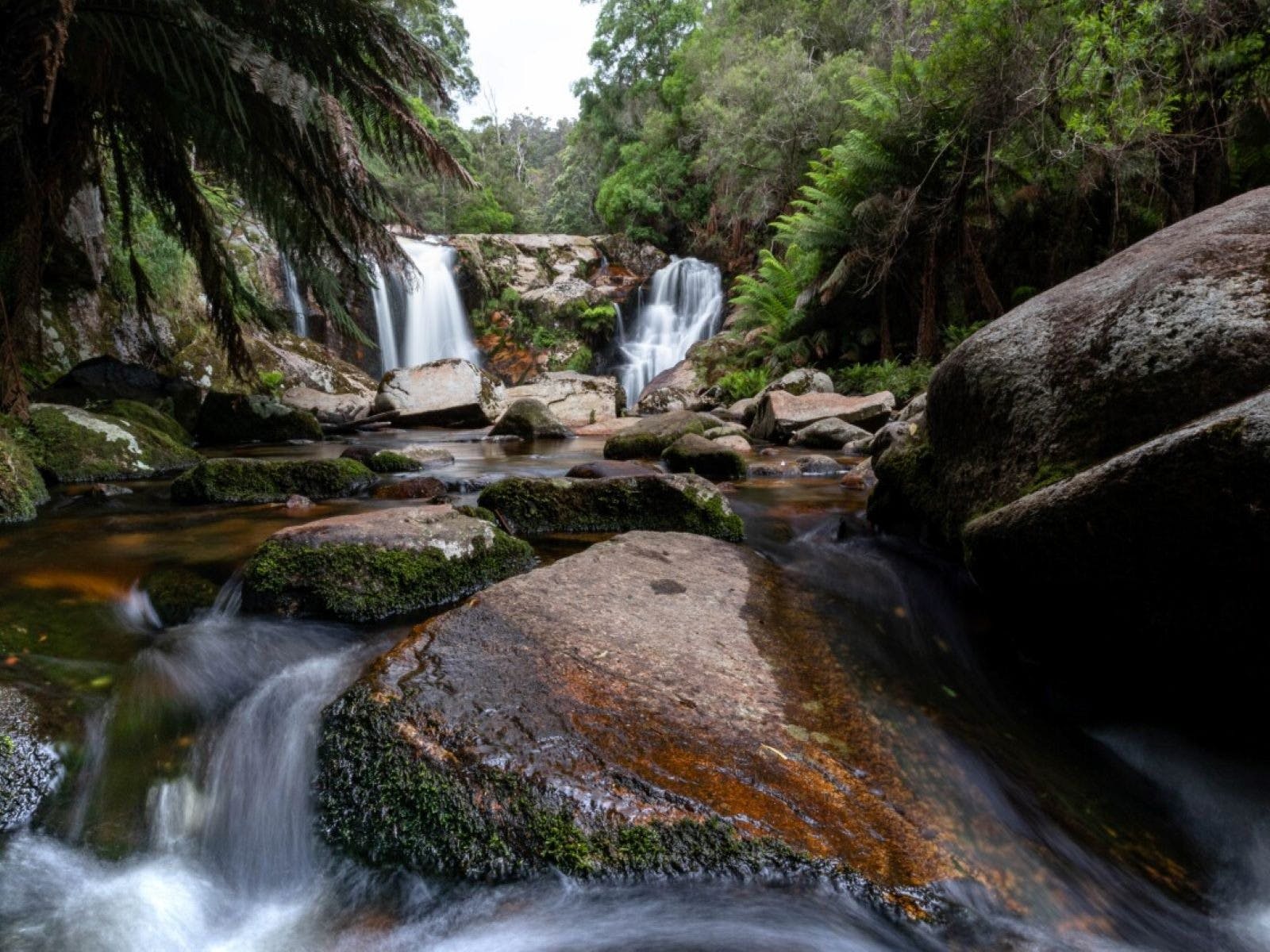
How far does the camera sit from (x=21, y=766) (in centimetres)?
157

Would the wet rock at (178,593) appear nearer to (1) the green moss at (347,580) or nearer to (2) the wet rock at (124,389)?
(1) the green moss at (347,580)

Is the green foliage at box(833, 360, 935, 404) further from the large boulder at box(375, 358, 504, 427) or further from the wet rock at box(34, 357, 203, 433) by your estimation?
the wet rock at box(34, 357, 203, 433)

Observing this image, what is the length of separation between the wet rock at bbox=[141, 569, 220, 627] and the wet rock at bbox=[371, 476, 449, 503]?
189cm

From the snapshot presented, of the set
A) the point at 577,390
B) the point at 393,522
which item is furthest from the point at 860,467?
the point at 577,390

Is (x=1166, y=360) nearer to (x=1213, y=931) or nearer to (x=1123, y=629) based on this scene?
(x=1123, y=629)

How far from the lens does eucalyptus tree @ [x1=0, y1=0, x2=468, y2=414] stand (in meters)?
3.69

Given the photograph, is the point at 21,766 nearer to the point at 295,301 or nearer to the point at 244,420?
the point at 244,420

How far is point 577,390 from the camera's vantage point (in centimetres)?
1309

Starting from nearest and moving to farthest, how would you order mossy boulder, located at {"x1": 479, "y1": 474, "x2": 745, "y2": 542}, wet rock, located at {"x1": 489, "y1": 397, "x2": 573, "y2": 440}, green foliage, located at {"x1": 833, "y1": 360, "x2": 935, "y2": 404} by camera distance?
mossy boulder, located at {"x1": 479, "y1": 474, "x2": 745, "y2": 542}, green foliage, located at {"x1": 833, "y1": 360, "x2": 935, "y2": 404}, wet rock, located at {"x1": 489, "y1": 397, "x2": 573, "y2": 440}

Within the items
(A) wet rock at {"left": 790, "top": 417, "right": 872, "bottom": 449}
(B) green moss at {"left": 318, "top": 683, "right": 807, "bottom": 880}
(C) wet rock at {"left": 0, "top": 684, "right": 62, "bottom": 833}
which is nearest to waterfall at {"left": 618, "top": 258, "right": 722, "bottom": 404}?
(A) wet rock at {"left": 790, "top": 417, "right": 872, "bottom": 449}

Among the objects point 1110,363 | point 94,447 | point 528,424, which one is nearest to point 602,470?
point 1110,363

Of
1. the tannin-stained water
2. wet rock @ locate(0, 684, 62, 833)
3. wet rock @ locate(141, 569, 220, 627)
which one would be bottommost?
the tannin-stained water

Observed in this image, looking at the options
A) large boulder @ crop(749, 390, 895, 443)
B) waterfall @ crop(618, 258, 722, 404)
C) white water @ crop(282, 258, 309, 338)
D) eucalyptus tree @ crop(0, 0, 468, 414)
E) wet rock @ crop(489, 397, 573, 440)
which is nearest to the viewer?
A: eucalyptus tree @ crop(0, 0, 468, 414)

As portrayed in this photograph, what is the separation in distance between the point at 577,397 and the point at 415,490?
8.13 meters
